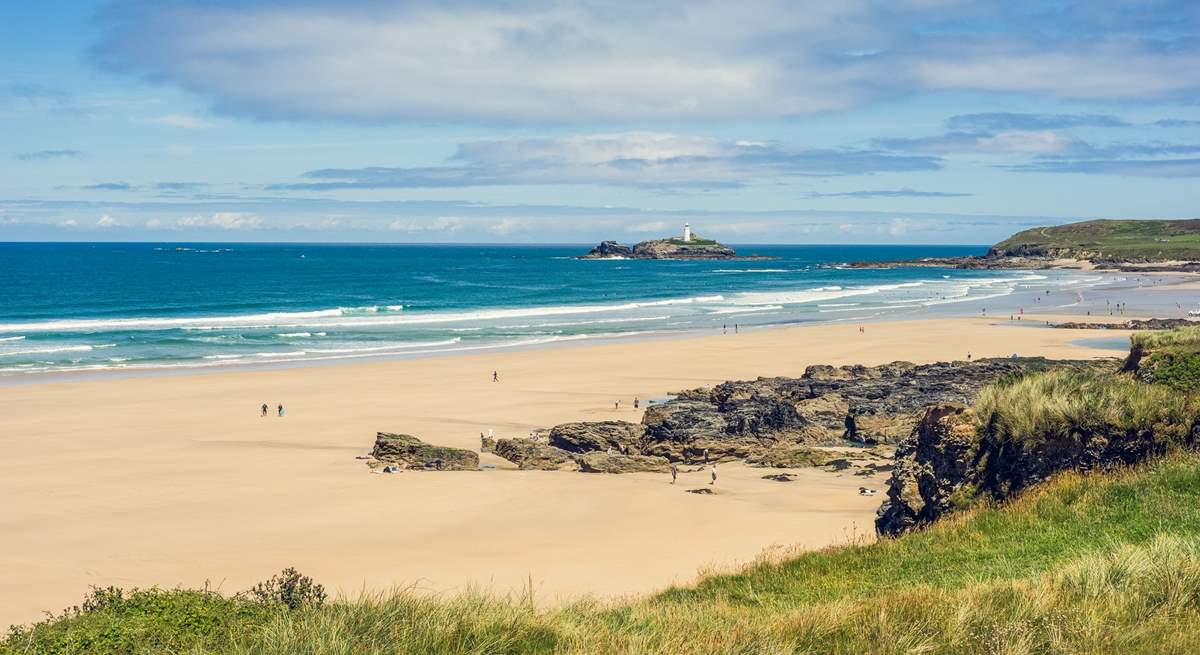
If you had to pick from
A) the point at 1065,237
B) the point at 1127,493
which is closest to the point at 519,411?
the point at 1127,493

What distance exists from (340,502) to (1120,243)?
181 metres

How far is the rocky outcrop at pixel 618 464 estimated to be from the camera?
2506 cm

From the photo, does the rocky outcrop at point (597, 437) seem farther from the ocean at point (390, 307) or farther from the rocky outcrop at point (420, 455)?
the ocean at point (390, 307)

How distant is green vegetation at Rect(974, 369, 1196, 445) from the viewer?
13.3 metres

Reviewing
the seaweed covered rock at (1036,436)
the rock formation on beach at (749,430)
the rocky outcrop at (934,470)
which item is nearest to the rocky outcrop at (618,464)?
the rock formation on beach at (749,430)

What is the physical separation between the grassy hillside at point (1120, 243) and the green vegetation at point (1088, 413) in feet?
499

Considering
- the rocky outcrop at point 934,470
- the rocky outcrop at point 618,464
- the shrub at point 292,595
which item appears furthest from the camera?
the rocky outcrop at point 618,464

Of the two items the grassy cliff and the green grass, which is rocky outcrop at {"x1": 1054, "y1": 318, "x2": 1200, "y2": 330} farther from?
the green grass

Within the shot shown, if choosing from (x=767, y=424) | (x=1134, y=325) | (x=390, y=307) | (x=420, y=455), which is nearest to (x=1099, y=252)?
(x=1134, y=325)

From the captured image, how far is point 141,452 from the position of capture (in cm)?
2794

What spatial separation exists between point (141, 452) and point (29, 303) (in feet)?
221

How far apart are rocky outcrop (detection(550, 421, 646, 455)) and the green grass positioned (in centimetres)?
1718

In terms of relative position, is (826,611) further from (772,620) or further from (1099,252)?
(1099,252)

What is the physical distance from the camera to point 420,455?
84.9 feet
